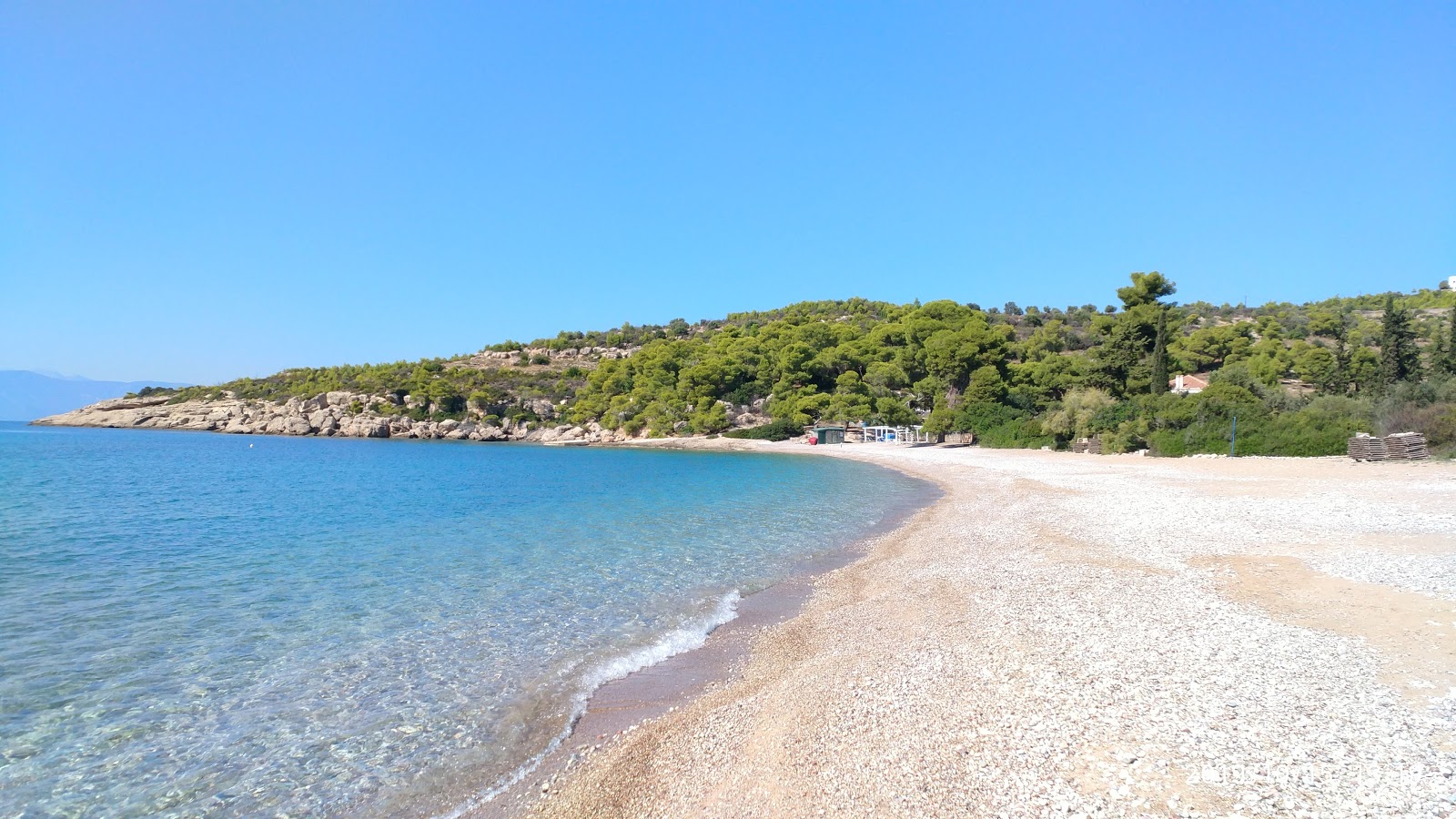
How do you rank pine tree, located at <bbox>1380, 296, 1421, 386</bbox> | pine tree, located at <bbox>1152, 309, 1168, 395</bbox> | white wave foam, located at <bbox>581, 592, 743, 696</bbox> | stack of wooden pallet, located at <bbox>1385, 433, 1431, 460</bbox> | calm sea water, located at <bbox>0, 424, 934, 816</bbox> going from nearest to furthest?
calm sea water, located at <bbox>0, 424, 934, 816</bbox> < white wave foam, located at <bbox>581, 592, 743, 696</bbox> < stack of wooden pallet, located at <bbox>1385, 433, 1431, 460</bbox> < pine tree, located at <bbox>1380, 296, 1421, 386</bbox> < pine tree, located at <bbox>1152, 309, 1168, 395</bbox>

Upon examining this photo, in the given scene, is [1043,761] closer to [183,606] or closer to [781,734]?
[781,734]

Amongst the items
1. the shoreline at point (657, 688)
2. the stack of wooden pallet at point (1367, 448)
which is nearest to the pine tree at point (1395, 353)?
the stack of wooden pallet at point (1367, 448)

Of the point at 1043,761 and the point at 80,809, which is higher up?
the point at 1043,761

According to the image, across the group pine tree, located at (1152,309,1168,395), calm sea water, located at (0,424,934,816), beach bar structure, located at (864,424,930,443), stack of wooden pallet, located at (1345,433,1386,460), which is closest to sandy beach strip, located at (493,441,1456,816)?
calm sea water, located at (0,424,934,816)

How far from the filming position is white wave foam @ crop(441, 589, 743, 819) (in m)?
4.59

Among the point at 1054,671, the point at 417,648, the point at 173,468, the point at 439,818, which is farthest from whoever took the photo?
the point at 173,468

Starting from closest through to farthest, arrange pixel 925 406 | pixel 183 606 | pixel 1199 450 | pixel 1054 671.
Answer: pixel 1054 671, pixel 183 606, pixel 1199 450, pixel 925 406

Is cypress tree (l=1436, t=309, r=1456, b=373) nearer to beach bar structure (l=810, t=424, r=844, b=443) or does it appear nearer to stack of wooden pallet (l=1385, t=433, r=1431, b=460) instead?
stack of wooden pallet (l=1385, t=433, r=1431, b=460)

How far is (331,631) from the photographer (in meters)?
7.75

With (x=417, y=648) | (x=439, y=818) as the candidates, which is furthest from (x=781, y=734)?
(x=417, y=648)

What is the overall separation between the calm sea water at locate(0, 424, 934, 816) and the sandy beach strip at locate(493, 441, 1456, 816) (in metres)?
1.22

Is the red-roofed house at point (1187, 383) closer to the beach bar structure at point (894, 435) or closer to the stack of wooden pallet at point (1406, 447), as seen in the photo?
the beach bar structure at point (894, 435)

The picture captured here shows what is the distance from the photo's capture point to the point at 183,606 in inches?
345

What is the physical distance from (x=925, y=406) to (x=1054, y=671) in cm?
5414
